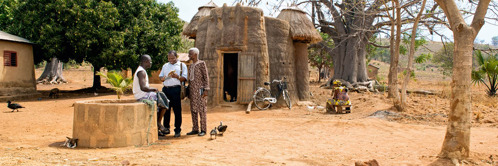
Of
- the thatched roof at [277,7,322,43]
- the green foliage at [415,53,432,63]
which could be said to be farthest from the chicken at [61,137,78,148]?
the green foliage at [415,53,432,63]

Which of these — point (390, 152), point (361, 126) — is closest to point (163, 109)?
point (390, 152)

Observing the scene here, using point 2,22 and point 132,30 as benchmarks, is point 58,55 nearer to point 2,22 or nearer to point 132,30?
point 132,30

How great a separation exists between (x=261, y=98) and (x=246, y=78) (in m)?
0.79

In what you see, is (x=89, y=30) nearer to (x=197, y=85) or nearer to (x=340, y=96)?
(x=197, y=85)

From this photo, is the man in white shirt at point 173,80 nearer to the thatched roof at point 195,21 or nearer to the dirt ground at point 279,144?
the dirt ground at point 279,144

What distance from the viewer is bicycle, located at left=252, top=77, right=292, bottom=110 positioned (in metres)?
11.0

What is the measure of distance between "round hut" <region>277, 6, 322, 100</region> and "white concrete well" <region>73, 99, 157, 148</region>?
7798mm

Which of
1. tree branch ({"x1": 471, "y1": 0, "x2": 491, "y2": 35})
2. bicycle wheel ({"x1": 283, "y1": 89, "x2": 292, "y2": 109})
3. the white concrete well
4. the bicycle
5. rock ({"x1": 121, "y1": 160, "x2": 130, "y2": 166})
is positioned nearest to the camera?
rock ({"x1": 121, "y1": 160, "x2": 130, "y2": 166})

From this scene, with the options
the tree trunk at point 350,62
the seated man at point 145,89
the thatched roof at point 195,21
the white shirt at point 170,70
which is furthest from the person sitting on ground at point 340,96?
the tree trunk at point 350,62

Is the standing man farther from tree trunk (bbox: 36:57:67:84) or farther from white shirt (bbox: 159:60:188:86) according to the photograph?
tree trunk (bbox: 36:57:67:84)

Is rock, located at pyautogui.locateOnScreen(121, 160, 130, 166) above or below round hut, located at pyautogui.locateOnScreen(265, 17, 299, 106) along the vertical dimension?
below

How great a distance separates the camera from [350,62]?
19578mm

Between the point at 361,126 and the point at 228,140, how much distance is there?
3248 mm

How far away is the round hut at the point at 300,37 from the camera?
39.2 ft
